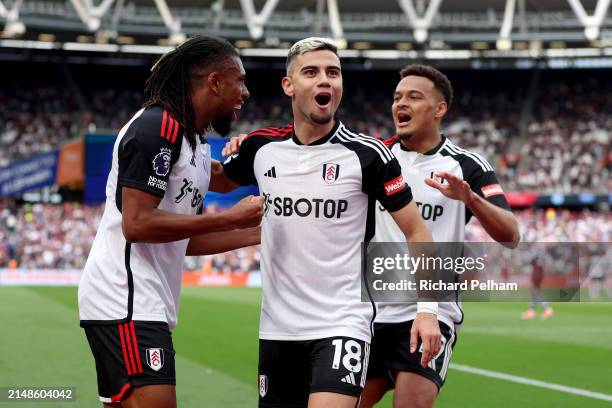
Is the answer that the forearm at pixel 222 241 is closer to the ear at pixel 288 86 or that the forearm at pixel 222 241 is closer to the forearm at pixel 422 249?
the ear at pixel 288 86

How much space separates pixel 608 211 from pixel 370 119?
13.2 metres

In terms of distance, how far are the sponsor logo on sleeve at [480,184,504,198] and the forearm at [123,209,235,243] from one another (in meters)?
1.96

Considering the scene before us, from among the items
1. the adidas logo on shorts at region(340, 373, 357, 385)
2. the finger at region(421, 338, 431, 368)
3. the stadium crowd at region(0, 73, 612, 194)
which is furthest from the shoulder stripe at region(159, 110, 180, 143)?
the stadium crowd at region(0, 73, 612, 194)

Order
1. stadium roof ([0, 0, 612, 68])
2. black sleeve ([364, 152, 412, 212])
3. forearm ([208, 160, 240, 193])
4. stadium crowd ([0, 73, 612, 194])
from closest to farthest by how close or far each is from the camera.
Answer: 1. black sleeve ([364, 152, 412, 212])
2. forearm ([208, 160, 240, 193])
3. stadium roof ([0, 0, 612, 68])
4. stadium crowd ([0, 73, 612, 194])

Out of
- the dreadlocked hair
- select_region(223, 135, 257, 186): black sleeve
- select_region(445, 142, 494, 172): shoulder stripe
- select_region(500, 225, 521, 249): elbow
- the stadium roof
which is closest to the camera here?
the dreadlocked hair

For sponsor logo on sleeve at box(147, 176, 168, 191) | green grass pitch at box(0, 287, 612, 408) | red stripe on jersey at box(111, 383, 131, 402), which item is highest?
sponsor logo on sleeve at box(147, 176, 168, 191)

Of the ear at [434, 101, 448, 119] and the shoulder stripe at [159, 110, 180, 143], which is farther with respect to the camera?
the ear at [434, 101, 448, 119]

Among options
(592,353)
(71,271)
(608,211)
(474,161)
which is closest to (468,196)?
(474,161)

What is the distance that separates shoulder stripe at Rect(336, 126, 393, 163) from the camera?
4.59m

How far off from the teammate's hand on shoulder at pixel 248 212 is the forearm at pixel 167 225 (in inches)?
1.3

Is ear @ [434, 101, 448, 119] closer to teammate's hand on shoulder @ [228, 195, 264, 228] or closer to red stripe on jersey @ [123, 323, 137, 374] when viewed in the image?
teammate's hand on shoulder @ [228, 195, 264, 228]

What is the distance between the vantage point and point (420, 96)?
5699mm

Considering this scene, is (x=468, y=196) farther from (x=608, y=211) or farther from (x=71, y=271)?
(x=608, y=211)

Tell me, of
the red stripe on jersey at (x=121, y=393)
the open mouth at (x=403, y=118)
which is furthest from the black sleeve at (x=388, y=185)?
the red stripe on jersey at (x=121, y=393)
